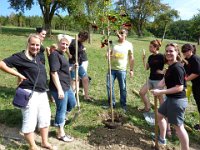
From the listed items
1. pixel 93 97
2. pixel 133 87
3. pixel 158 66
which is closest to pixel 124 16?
pixel 158 66

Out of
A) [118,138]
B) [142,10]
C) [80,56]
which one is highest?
[142,10]

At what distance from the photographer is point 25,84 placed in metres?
4.85

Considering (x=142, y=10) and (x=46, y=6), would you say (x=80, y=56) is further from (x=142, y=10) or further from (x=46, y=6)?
(x=142, y=10)

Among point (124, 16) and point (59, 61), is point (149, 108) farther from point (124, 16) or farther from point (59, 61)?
point (59, 61)

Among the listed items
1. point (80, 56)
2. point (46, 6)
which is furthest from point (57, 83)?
point (46, 6)

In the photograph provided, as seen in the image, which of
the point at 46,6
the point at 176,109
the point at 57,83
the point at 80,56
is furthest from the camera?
the point at 46,6

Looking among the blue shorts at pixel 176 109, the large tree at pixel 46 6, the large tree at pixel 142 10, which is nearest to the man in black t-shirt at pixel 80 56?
the blue shorts at pixel 176 109

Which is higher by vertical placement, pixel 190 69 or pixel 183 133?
pixel 190 69

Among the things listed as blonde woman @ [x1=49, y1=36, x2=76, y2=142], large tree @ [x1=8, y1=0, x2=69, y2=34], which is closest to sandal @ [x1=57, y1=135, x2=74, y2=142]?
blonde woman @ [x1=49, y1=36, x2=76, y2=142]

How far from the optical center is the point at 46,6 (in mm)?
32344

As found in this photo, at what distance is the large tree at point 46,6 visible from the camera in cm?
3128

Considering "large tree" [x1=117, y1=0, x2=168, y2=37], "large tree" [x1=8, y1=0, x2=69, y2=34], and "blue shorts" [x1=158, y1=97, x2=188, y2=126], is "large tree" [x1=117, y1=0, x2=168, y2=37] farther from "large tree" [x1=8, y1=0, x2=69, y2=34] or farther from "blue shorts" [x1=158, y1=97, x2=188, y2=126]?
"blue shorts" [x1=158, y1=97, x2=188, y2=126]

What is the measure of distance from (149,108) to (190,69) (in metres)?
1.85

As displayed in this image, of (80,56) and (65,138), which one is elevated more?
(80,56)
